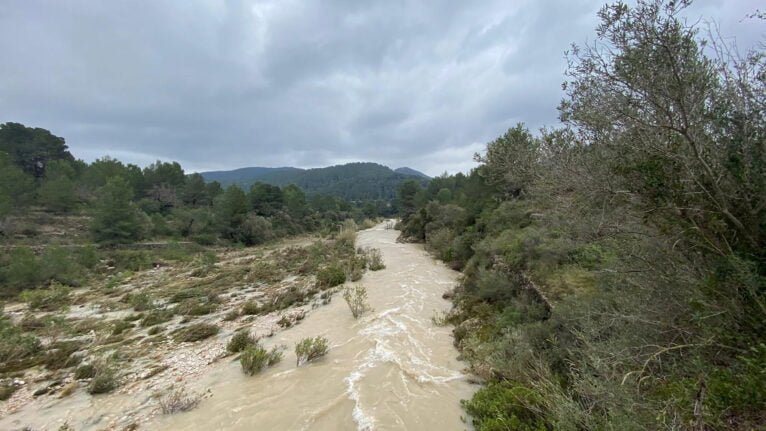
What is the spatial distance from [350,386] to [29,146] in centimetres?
5633

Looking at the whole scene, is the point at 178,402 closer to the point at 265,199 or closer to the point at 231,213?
the point at 231,213

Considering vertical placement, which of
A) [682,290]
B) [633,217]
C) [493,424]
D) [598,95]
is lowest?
[493,424]

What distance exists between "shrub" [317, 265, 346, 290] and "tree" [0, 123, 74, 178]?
155ft

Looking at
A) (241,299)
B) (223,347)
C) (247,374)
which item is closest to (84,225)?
(241,299)

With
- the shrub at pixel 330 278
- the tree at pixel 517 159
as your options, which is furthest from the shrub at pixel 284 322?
the tree at pixel 517 159

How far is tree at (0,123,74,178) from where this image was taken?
37469 mm

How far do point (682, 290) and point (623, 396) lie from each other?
1430 millimetres

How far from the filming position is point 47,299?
12266mm

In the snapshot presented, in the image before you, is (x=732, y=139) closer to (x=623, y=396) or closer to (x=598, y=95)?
(x=598, y=95)

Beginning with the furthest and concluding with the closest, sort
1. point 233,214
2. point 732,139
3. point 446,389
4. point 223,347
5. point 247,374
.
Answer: point 233,214 → point 223,347 → point 247,374 → point 446,389 → point 732,139

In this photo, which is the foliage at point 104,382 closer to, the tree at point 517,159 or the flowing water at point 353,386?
the flowing water at point 353,386

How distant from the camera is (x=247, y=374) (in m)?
6.01

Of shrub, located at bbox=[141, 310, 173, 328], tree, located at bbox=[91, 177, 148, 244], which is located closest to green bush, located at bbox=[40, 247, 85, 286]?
tree, located at bbox=[91, 177, 148, 244]

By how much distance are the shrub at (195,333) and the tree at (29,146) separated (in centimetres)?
4809
